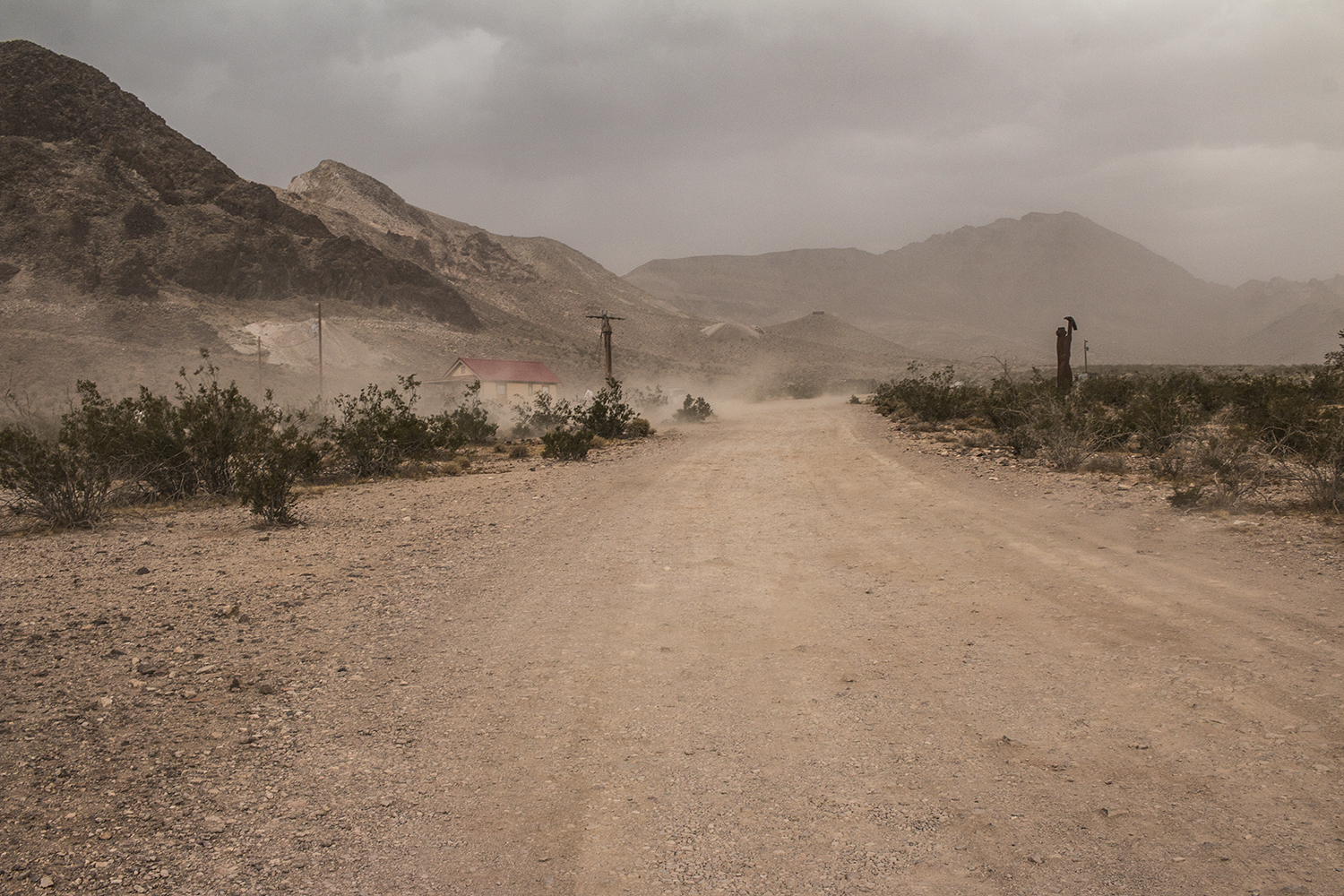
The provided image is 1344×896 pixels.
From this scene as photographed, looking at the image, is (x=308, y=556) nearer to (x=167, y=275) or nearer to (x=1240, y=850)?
(x=1240, y=850)

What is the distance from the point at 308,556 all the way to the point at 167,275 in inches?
3087

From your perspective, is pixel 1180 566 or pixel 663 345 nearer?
pixel 1180 566

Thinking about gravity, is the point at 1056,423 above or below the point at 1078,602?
above

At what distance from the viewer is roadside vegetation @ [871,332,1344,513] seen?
33.1 feet

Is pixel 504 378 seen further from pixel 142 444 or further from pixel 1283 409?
pixel 1283 409

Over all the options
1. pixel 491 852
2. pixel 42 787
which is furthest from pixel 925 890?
pixel 42 787

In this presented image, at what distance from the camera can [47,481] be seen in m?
10.4

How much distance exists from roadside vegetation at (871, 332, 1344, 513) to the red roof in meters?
39.5

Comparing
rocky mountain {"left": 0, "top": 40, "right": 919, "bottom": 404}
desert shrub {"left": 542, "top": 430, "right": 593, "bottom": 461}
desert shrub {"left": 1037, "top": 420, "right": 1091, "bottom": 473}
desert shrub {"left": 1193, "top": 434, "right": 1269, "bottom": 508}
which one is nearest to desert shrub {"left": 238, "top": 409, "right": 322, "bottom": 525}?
desert shrub {"left": 542, "top": 430, "right": 593, "bottom": 461}

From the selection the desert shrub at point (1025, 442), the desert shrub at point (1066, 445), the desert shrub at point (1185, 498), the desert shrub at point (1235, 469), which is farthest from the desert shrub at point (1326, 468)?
the desert shrub at point (1025, 442)

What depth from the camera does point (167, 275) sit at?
7362cm

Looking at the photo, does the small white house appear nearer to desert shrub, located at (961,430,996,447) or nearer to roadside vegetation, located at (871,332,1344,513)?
roadside vegetation, located at (871,332,1344,513)

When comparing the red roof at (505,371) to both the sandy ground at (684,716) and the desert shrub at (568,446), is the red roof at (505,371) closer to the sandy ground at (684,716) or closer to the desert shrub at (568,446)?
the desert shrub at (568,446)

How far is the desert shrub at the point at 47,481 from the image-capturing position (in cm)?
1033
